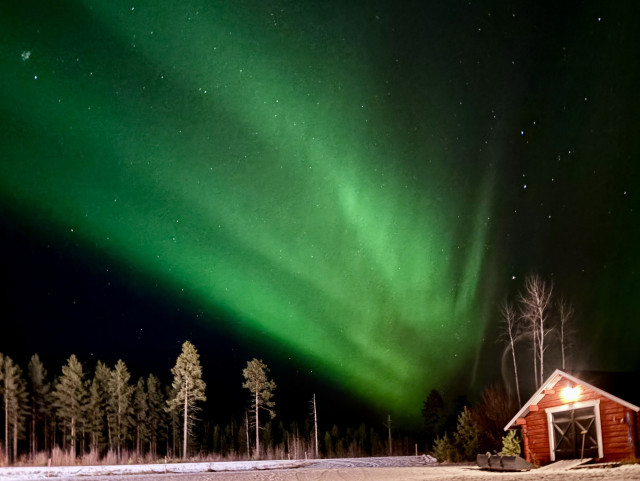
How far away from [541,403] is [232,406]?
69.7 metres

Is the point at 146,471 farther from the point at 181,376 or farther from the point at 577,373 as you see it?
the point at 577,373

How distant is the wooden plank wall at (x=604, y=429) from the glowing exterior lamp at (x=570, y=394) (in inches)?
6.8

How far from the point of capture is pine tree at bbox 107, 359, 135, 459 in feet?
203

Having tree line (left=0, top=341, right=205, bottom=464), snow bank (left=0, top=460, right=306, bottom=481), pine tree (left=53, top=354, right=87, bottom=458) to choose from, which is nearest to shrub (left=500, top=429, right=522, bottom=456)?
snow bank (left=0, top=460, right=306, bottom=481)

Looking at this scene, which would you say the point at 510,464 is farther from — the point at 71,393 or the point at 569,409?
the point at 71,393

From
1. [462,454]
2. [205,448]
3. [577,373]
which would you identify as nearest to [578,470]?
[577,373]

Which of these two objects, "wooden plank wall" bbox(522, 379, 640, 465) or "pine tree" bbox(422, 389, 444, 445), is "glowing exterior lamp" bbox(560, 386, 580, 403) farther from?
"pine tree" bbox(422, 389, 444, 445)

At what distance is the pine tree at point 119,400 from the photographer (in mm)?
61906

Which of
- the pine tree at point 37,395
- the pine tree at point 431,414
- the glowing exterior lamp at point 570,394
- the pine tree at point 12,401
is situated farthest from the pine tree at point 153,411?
the glowing exterior lamp at point 570,394

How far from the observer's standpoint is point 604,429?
28750 mm

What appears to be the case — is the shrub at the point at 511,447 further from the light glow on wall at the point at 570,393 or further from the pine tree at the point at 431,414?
the pine tree at the point at 431,414

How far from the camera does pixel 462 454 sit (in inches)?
1741

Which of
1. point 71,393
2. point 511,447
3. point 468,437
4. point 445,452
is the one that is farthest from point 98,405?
point 511,447

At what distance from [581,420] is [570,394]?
1231 mm
